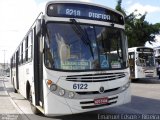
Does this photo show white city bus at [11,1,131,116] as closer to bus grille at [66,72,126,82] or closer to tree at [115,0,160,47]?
bus grille at [66,72,126,82]

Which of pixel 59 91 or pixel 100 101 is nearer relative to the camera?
pixel 59 91

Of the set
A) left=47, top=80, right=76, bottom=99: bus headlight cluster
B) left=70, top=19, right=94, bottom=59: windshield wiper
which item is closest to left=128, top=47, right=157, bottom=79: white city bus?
left=70, top=19, right=94, bottom=59: windshield wiper

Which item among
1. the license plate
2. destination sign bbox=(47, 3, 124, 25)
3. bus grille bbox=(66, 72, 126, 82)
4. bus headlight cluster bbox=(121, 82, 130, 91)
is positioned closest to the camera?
bus grille bbox=(66, 72, 126, 82)

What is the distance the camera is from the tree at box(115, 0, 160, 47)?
4994 centimetres

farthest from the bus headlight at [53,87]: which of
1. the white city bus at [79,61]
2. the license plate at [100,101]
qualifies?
the license plate at [100,101]

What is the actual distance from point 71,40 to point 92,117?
277 centimetres

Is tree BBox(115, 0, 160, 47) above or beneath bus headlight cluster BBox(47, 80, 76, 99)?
above

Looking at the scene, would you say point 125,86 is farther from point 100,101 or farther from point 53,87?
point 53,87

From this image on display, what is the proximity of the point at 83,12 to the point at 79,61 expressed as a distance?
1453 mm

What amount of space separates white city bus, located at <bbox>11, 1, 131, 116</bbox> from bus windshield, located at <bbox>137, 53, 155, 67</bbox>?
1866 centimetres

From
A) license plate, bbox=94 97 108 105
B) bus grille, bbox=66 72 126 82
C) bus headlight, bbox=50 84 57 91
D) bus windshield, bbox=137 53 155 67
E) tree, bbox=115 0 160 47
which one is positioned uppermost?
tree, bbox=115 0 160 47

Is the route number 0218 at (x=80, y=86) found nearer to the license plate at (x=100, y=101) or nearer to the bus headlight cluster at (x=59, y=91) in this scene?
the bus headlight cluster at (x=59, y=91)

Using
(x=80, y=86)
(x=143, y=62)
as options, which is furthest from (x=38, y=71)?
(x=143, y=62)

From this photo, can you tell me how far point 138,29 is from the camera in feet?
165
